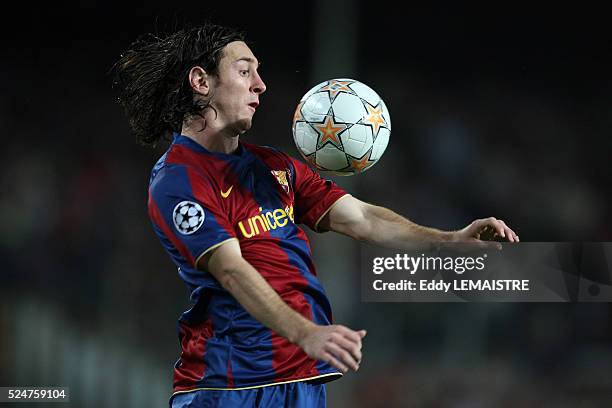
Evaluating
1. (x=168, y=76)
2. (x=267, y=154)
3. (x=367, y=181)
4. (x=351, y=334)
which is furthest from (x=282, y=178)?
(x=367, y=181)

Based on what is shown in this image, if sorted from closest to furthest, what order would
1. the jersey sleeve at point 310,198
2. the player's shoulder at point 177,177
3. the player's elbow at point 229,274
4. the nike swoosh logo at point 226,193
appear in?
1. the player's elbow at point 229,274
2. the player's shoulder at point 177,177
3. the nike swoosh logo at point 226,193
4. the jersey sleeve at point 310,198

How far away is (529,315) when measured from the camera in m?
4.91

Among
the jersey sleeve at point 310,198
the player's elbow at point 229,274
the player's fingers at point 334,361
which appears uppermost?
the jersey sleeve at point 310,198

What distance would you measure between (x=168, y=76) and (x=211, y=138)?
0.98ft

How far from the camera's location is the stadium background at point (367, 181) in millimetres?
4891

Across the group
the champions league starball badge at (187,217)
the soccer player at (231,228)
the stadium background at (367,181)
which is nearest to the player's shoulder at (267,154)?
the soccer player at (231,228)

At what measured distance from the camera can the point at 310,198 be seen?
268 centimetres

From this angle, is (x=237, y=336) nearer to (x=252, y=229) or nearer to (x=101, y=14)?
(x=252, y=229)

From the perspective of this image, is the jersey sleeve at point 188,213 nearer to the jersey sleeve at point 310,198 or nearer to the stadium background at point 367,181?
the jersey sleeve at point 310,198

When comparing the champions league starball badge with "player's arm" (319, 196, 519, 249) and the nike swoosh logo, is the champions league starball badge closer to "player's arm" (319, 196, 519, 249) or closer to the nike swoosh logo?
the nike swoosh logo

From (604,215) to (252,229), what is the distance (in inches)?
132

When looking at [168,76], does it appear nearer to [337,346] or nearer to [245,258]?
[245,258]

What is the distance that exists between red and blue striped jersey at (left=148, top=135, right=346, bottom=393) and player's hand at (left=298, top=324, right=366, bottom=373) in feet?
1.42

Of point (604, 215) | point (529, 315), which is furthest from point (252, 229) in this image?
point (604, 215)
